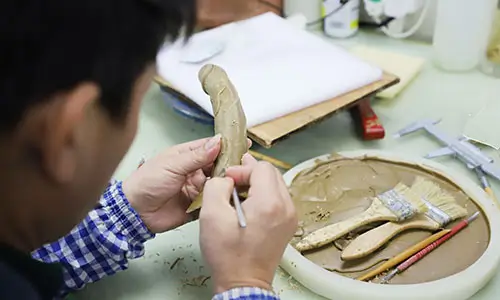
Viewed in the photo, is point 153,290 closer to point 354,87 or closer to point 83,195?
point 83,195

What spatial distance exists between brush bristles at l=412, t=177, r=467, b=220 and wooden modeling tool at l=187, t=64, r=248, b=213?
9.1 inches

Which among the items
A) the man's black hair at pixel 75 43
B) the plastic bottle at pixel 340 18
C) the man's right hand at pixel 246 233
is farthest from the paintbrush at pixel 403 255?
the plastic bottle at pixel 340 18

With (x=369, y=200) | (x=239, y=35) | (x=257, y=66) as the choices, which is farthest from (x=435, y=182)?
(x=239, y=35)

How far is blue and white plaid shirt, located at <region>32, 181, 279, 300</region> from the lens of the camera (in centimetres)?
72

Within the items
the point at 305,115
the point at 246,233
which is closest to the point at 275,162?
the point at 305,115

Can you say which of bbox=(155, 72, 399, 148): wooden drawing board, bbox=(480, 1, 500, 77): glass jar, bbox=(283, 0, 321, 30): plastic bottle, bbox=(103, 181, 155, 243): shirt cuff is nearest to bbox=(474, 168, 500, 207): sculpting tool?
bbox=(155, 72, 399, 148): wooden drawing board

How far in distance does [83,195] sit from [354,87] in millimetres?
525

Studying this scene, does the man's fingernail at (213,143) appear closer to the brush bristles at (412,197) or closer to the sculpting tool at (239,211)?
the sculpting tool at (239,211)

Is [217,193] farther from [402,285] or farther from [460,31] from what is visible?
[460,31]

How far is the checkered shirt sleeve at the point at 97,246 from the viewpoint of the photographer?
2.36ft

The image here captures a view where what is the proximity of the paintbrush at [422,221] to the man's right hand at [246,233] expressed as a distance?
0.36ft

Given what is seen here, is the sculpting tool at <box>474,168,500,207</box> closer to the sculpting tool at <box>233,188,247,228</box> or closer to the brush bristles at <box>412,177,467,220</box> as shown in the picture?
the brush bristles at <box>412,177,467,220</box>

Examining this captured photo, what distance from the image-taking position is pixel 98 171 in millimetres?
513

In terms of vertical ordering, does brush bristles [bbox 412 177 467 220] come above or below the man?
below
